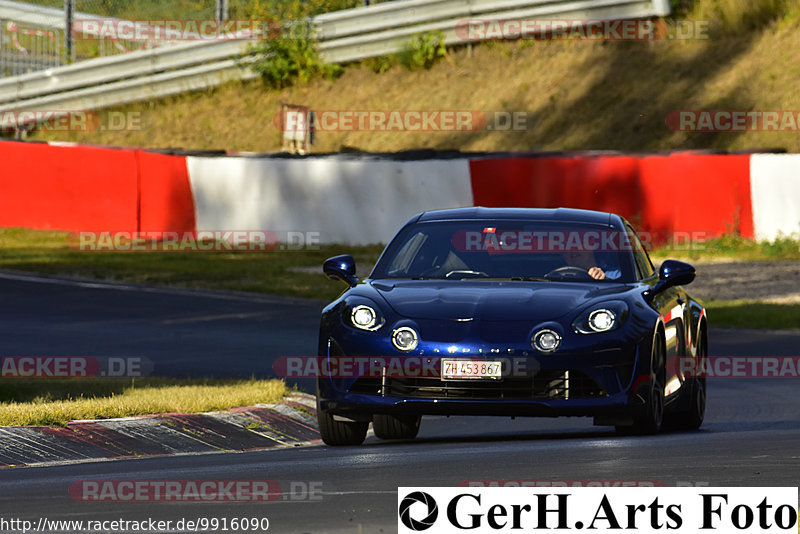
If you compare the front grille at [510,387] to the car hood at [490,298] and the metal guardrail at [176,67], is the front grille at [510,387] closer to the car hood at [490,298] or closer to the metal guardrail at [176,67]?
the car hood at [490,298]

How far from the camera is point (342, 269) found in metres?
9.66

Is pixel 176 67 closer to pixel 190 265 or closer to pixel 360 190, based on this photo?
pixel 360 190

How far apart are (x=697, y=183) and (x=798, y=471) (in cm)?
1666

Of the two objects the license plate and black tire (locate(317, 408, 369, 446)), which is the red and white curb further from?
the license plate

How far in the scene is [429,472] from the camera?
7.52 m

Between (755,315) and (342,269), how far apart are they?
922cm

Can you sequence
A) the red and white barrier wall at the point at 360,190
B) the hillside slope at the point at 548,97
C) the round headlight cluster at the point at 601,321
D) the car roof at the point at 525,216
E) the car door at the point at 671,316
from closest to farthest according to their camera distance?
the round headlight cluster at the point at 601,321 → the car door at the point at 671,316 → the car roof at the point at 525,216 → the red and white barrier wall at the point at 360,190 → the hillside slope at the point at 548,97

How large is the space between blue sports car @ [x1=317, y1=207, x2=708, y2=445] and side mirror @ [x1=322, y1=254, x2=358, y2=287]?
12mm

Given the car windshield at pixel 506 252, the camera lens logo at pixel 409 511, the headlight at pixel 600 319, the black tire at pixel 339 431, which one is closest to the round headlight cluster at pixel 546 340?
the headlight at pixel 600 319

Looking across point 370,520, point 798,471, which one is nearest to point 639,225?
point 798,471

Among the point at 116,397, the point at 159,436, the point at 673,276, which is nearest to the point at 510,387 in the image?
the point at 673,276

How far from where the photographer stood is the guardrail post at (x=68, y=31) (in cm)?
3785

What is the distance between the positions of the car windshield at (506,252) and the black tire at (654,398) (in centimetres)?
64

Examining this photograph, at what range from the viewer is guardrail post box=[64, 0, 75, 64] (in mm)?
37847
